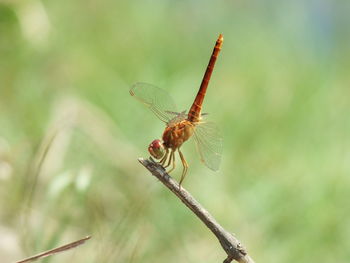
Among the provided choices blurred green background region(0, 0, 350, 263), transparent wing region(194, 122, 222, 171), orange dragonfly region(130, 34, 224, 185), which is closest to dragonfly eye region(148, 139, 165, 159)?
orange dragonfly region(130, 34, 224, 185)

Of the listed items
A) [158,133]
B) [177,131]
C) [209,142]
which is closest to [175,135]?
[177,131]

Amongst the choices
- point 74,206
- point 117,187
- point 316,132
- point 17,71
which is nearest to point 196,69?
point 316,132

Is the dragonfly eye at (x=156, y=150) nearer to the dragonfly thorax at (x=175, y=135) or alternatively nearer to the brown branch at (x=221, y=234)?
the dragonfly thorax at (x=175, y=135)

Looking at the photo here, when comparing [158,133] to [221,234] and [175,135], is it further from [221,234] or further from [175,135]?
[221,234]

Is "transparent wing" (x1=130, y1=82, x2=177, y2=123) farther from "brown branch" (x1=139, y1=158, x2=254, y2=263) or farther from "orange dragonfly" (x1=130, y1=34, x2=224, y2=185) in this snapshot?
"brown branch" (x1=139, y1=158, x2=254, y2=263)

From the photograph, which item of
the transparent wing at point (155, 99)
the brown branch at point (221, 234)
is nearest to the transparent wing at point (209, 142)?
the transparent wing at point (155, 99)

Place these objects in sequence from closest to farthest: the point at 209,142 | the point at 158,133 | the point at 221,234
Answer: the point at 221,234
the point at 209,142
the point at 158,133
